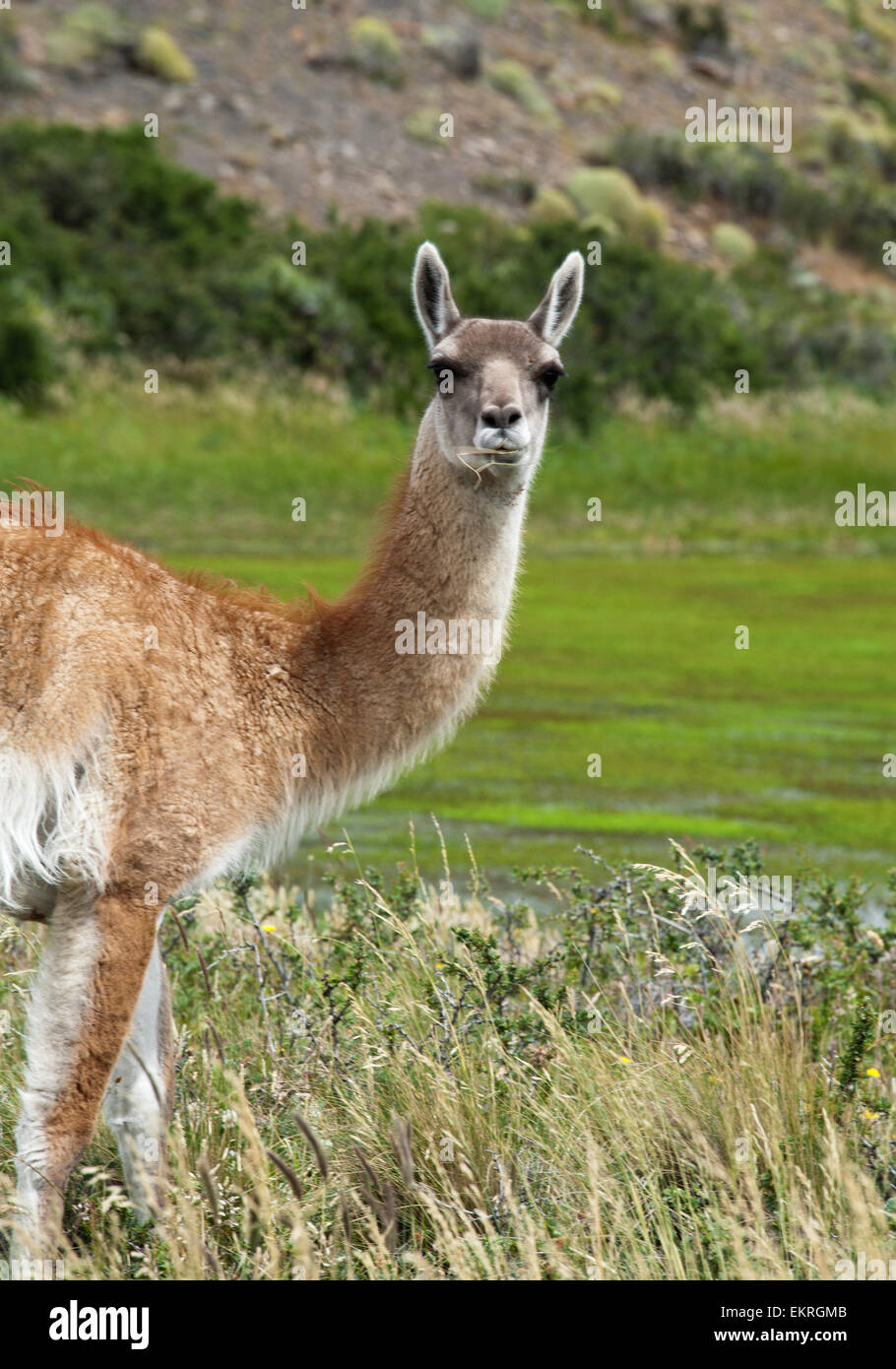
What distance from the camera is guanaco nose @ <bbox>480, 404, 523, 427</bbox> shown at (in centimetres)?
497

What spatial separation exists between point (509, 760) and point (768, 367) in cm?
2511

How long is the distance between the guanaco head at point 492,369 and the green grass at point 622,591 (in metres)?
0.46

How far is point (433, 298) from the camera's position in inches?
218

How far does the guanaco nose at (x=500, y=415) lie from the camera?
4.97m

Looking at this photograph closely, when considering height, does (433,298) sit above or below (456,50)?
below

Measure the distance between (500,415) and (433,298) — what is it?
0.72 meters

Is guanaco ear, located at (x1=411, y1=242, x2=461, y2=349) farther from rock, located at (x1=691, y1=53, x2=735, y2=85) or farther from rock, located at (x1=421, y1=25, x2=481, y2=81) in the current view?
rock, located at (x1=691, y1=53, x2=735, y2=85)

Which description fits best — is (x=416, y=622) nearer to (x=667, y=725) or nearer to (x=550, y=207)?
(x=667, y=725)

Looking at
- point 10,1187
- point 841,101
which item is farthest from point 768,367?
point 841,101

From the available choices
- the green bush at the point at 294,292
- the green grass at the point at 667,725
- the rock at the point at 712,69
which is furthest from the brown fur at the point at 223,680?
the rock at the point at 712,69

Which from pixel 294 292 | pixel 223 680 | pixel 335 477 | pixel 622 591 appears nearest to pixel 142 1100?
pixel 223 680

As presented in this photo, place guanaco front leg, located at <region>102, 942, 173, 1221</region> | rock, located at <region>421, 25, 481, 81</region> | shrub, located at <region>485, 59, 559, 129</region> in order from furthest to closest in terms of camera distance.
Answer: shrub, located at <region>485, 59, 559, 129</region> < rock, located at <region>421, 25, 481, 81</region> < guanaco front leg, located at <region>102, 942, 173, 1221</region>

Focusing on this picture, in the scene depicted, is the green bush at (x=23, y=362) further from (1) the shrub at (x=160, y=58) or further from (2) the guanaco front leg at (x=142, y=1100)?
(1) the shrub at (x=160, y=58)

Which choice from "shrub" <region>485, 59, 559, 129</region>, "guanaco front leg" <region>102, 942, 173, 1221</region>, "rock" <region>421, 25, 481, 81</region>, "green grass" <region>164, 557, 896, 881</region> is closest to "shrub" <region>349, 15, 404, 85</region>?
"rock" <region>421, 25, 481, 81</region>
